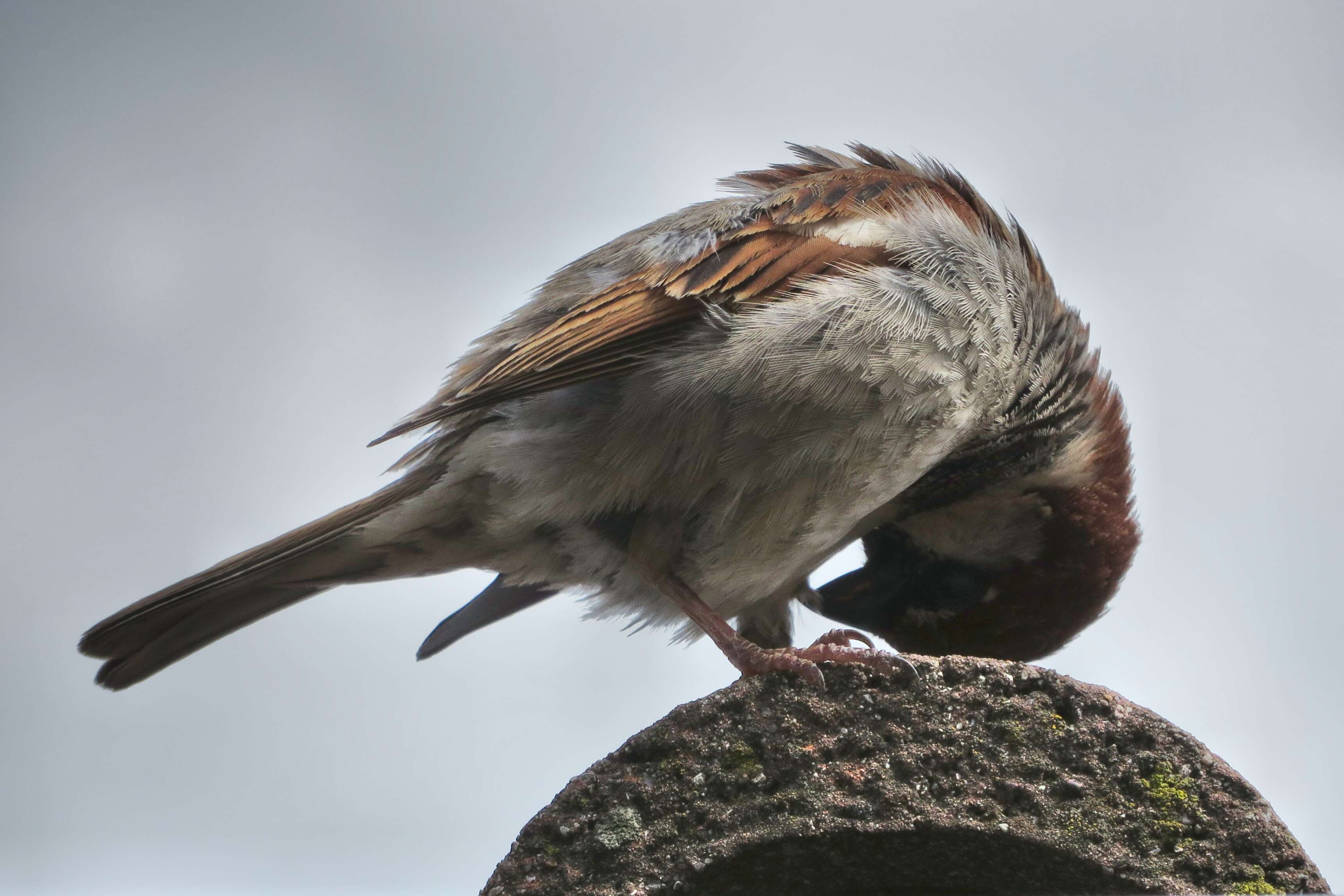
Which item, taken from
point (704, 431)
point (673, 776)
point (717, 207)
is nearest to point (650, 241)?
point (717, 207)

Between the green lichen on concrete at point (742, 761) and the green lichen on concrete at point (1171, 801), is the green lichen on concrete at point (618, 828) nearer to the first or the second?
the green lichen on concrete at point (742, 761)

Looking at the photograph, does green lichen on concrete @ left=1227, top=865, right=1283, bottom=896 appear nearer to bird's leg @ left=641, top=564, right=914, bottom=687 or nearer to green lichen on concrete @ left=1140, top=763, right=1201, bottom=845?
green lichen on concrete @ left=1140, top=763, right=1201, bottom=845

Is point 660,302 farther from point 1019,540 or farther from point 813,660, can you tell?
point 1019,540

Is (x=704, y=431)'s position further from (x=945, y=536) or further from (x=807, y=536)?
(x=945, y=536)

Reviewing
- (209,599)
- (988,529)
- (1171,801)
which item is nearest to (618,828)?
(1171,801)

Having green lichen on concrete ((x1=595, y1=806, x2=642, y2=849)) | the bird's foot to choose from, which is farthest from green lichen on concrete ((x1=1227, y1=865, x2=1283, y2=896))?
green lichen on concrete ((x1=595, y1=806, x2=642, y2=849))

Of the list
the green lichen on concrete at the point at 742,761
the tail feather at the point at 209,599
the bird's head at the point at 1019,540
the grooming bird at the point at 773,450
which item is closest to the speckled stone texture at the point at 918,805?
the green lichen on concrete at the point at 742,761
